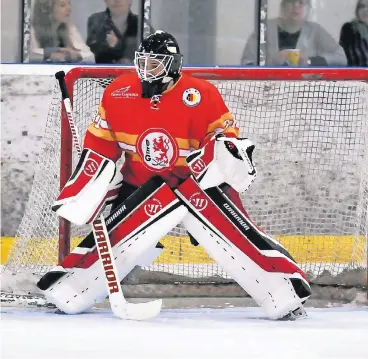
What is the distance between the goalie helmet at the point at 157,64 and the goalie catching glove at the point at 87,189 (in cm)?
24

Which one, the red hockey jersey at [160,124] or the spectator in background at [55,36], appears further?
the spectator in background at [55,36]

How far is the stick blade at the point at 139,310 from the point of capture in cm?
344

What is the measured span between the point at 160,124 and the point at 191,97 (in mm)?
118

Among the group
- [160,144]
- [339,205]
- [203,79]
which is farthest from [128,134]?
[339,205]

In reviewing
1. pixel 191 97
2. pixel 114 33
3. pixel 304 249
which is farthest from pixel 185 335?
pixel 114 33

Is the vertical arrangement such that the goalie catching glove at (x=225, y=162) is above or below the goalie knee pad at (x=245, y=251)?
above

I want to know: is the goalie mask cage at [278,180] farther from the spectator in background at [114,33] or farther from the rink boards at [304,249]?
the spectator in background at [114,33]

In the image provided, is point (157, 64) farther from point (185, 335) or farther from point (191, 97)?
point (185, 335)

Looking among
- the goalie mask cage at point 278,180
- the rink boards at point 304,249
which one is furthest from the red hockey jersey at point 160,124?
the rink boards at point 304,249

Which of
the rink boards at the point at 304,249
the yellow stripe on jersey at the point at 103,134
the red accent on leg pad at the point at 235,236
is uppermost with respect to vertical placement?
the yellow stripe on jersey at the point at 103,134

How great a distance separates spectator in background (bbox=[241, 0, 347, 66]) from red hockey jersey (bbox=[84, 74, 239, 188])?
5.18 ft

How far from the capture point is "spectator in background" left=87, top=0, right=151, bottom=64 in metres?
5.13

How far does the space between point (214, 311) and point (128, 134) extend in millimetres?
615

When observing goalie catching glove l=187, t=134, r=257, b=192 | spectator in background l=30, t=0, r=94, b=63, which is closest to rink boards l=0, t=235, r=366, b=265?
goalie catching glove l=187, t=134, r=257, b=192
